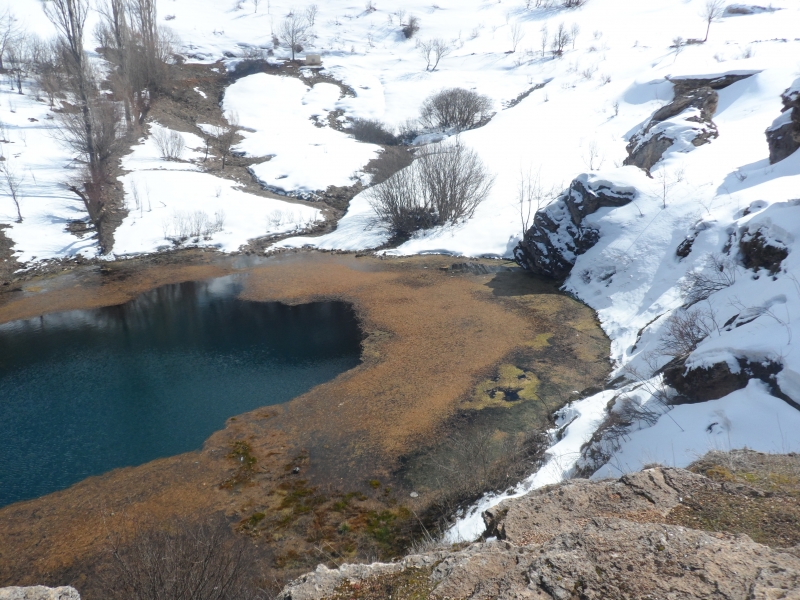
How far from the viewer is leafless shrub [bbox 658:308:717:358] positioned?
42.6 ft

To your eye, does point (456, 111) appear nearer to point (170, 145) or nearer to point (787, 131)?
point (170, 145)

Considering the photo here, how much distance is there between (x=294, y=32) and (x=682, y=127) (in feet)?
201

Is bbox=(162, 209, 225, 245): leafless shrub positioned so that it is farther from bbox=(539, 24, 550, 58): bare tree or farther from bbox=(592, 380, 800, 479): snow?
bbox=(539, 24, 550, 58): bare tree

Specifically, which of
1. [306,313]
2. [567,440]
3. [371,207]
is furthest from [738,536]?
[371,207]

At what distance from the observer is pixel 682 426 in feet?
28.7

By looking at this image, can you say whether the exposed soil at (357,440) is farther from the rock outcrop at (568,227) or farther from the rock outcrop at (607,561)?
the rock outcrop at (607,561)

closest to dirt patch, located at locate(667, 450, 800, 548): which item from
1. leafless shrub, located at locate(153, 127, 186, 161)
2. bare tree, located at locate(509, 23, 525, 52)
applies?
leafless shrub, located at locate(153, 127, 186, 161)

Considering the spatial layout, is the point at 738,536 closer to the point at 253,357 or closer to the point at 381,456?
the point at 381,456

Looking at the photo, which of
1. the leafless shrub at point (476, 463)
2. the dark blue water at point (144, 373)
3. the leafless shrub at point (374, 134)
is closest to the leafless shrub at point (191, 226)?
the dark blue water at point (144, 373)

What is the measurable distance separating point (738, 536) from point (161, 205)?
126 ft

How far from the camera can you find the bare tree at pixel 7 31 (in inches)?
1927

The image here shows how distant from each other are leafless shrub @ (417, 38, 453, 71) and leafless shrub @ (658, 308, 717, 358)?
63.0 m

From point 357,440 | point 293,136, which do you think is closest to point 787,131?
point 357,440

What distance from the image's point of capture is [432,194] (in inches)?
1320
